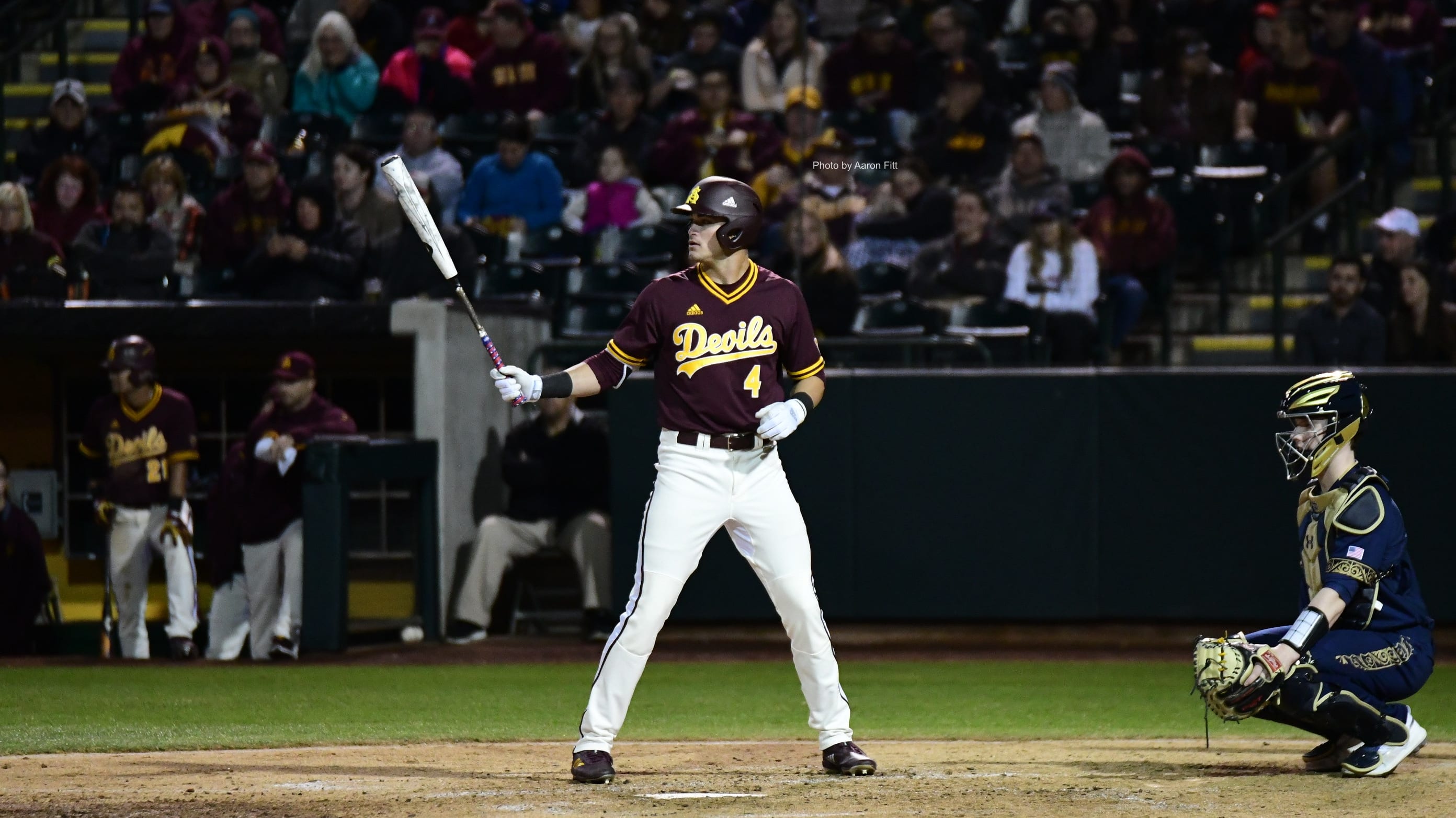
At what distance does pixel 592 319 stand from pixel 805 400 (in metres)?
5.76

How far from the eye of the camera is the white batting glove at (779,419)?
5418mm

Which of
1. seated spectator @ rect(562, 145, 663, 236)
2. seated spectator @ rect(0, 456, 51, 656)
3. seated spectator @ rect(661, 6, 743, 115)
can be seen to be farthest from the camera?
seated spectator @ rect(661, 6, 743, 115)

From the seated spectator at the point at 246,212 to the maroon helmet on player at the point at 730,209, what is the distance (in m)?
6.69

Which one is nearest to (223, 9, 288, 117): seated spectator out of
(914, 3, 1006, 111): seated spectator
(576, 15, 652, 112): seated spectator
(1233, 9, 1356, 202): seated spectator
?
(576, 15, 652, 112): seated spectator

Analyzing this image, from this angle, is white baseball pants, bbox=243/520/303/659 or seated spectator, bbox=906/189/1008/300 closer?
white baseball pants, bbox=243/520/303/659

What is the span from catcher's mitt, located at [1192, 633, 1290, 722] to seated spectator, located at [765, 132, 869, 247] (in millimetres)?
6214

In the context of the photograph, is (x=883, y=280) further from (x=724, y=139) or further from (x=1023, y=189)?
(x=724, y=139)

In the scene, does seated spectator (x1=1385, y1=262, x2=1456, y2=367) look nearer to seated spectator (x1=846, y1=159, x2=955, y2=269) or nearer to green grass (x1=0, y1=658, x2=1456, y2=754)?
green grass (x1=0, y1=658, x2=1456, y2=754)

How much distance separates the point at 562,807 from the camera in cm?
499

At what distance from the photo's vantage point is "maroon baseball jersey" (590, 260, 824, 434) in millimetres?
5551

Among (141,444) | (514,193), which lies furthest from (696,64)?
(141,444)

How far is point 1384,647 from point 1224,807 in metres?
0.88

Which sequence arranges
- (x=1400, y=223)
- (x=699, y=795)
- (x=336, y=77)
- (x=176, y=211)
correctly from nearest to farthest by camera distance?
(x=699, y=795)
(x=1400, y=223)
(x=176, y=211)
(x=336, y=77)

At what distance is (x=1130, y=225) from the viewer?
1128 centimetres
